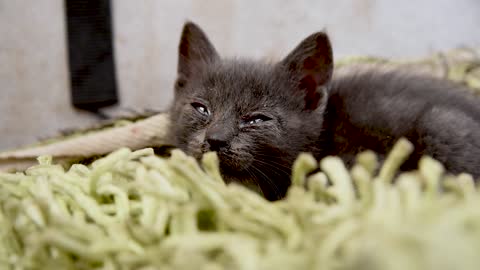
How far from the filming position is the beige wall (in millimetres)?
2012

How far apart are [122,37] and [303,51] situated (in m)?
1.07

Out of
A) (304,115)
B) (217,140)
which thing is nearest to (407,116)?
(304,115)

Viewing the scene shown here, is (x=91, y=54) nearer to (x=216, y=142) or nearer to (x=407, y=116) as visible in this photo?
(x=216, y=142)

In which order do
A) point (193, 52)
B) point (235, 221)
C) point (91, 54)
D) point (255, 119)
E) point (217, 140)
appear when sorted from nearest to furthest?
point (235, 221) → point (217, 140) → point (255, 119) → point (193, 52) → point (91, 54)

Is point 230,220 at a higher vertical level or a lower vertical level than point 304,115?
higher

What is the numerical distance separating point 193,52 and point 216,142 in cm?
39

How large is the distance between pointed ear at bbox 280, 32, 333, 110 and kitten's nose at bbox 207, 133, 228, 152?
0.28m

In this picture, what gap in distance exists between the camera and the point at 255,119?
1104 millimetres

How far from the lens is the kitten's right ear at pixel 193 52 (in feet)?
4.26

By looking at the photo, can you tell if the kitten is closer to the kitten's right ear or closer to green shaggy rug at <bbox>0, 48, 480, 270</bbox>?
the kitten's right ear

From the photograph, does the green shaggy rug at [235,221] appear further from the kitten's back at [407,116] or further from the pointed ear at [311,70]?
the pointed ear at [311,70]

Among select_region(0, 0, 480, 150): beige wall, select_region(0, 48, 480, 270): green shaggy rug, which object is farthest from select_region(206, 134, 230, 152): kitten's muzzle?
select_region(0, 0, 480, 150): beige wall

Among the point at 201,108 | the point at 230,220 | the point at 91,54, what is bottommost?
the point at 91,54

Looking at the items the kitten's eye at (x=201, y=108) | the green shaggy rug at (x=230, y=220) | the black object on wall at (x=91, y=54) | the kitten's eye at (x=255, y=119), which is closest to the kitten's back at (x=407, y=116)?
the kitten's eye at (x=255, y=119)
